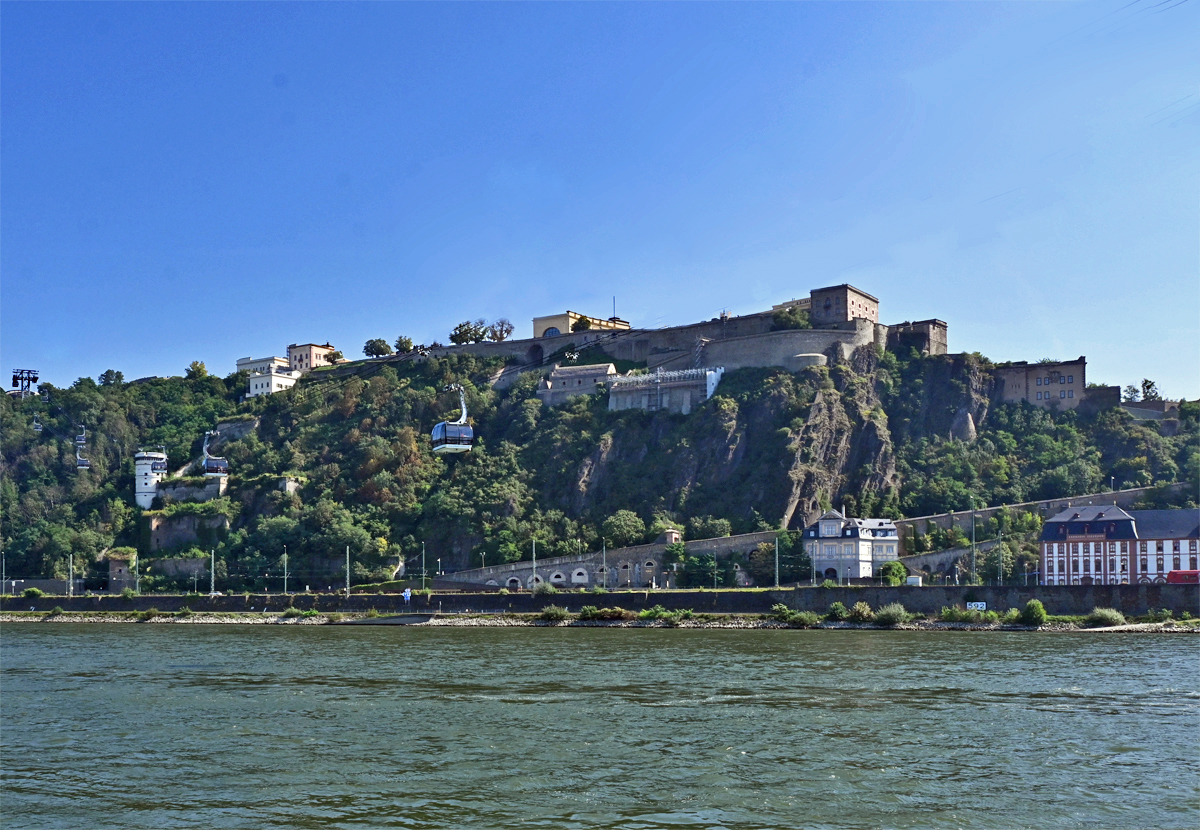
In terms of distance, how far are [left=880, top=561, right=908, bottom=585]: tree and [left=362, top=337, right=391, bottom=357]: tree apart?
62.8 meters

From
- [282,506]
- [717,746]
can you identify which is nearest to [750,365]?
[282,506]

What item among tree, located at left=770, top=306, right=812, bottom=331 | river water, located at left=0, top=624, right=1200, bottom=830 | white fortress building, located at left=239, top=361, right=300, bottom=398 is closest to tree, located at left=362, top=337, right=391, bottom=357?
white fortress building, located at left=239, top=361, right=300, bottom=398

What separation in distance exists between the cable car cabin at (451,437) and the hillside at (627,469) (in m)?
9.89

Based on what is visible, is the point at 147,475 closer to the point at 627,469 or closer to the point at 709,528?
the point at 627,469

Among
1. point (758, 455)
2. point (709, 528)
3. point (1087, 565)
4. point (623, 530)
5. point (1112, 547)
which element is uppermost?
point (758, 455)

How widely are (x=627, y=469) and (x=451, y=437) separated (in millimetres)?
17998

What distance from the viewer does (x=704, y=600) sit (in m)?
59.6

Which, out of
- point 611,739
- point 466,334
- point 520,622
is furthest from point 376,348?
point 611,739

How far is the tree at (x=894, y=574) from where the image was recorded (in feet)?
202

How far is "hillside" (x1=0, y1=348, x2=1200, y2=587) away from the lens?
2904 inches

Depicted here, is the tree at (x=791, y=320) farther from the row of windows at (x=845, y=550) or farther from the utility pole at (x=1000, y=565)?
the utility pole at (x=1000, y=565)

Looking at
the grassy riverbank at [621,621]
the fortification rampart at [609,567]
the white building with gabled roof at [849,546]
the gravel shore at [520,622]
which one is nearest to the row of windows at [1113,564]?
the white building with gabled roof at [849,546]

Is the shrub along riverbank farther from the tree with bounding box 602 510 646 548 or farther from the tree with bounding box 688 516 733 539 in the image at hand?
the tree with bounding box 688 516 733 539

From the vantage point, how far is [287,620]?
64562 mm
